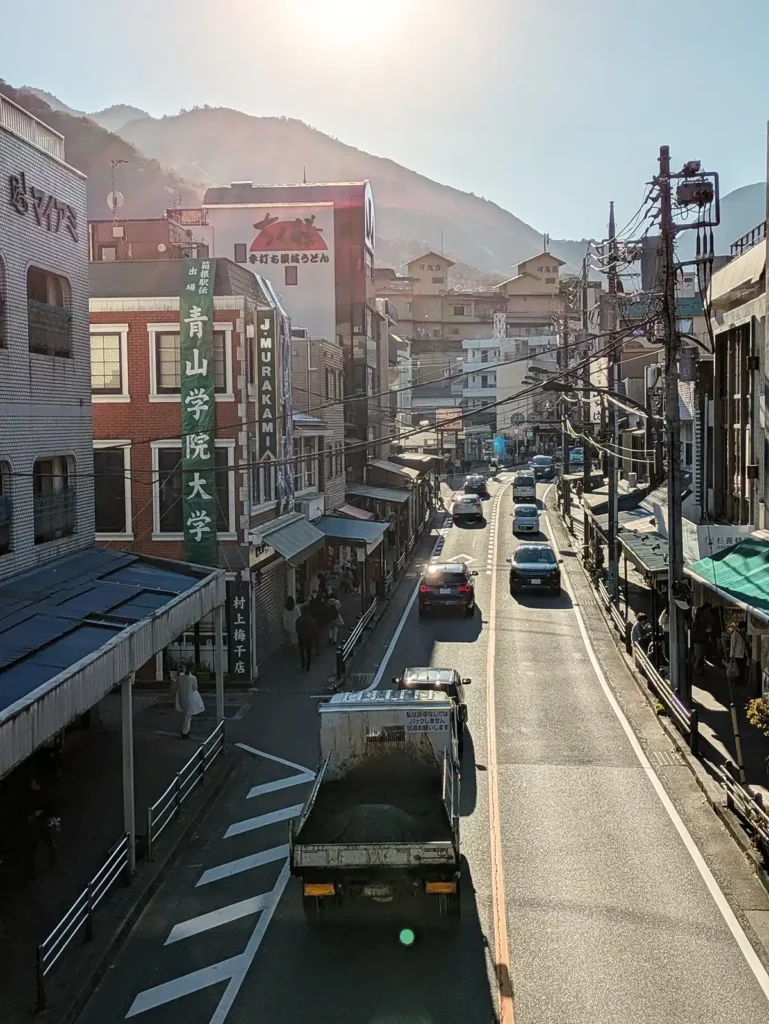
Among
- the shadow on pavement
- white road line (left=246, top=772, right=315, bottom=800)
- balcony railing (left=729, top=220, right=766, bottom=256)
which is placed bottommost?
white road line (left=246, top=772, right=315, bottom=800)

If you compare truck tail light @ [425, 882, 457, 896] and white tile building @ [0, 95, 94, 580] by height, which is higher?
white tile building @ [0, 95, 94, 580]

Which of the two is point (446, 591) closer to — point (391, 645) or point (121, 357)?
point (391, 645)

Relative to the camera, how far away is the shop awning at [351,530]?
111 feet

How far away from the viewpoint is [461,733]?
60.3ft

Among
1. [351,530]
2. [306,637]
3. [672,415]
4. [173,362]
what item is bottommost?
[306,637]

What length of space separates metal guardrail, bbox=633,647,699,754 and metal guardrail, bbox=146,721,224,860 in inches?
341

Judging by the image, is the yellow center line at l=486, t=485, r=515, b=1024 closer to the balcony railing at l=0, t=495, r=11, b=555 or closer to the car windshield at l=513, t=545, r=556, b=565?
the balcony railing at l=0, t=495, r=11, b=555

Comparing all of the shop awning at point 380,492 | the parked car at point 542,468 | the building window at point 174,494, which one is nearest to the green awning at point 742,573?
the building window at point 174,494

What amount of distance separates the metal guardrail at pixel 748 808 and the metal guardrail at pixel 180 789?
8.10 metres

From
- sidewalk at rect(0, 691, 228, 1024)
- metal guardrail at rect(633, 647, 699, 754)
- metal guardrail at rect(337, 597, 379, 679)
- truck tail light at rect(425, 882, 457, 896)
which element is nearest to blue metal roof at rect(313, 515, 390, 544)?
metal guardrail at rect(337, 597, 379, 679)

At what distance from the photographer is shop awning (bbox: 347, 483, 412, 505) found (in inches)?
1825

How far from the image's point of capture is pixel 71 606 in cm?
1476

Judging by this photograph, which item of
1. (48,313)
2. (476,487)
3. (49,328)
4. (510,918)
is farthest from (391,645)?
(476,487)

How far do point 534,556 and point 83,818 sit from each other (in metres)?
25.1
